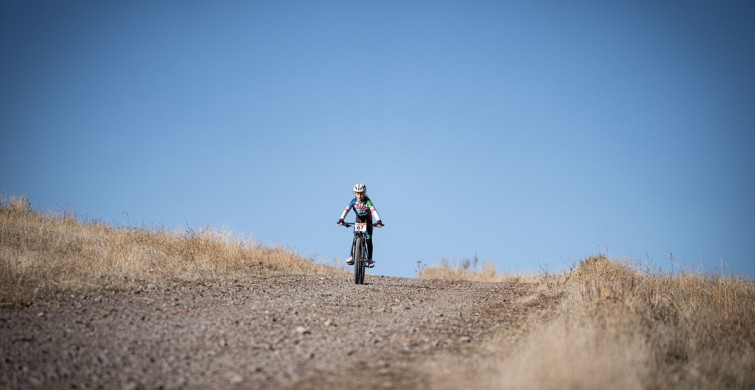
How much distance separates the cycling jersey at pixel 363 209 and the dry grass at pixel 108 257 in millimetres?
2581

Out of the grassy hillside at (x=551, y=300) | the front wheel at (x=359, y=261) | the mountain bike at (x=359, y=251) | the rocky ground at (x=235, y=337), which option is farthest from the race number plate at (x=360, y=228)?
the rocky ground at (x=235, y=337)

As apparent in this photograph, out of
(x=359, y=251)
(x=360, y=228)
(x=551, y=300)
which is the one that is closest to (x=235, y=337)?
(x=551, y=300)

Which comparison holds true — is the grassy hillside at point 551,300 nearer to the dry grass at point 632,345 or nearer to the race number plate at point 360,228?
the dry grass at point 632,345

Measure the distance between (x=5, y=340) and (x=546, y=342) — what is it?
20.2ft

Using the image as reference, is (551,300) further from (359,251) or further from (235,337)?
(235,337)

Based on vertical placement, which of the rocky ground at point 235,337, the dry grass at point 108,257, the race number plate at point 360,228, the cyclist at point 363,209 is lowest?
Result: the rocky ground at point 235,337

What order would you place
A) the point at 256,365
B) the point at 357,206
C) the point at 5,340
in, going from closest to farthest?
the point at 256,365 < the point at 5,340 < the point at 357,206

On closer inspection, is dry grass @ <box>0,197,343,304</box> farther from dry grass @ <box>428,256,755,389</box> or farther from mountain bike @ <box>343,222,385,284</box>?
dry grass @ <box>428,256,755,389</box>

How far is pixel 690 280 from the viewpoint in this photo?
11.8 metres

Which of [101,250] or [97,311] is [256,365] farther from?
[101,250]

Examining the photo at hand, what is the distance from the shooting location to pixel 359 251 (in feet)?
43.3

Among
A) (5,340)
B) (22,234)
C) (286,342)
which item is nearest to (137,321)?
(5,340)

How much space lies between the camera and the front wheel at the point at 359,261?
12938 millimetres

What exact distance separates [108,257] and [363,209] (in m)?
5.97
